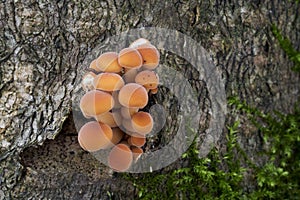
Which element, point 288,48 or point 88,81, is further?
point 288,48

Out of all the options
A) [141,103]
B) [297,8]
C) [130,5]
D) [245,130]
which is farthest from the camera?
[297,8]

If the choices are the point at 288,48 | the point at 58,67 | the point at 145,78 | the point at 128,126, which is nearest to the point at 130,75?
the point at 145,78

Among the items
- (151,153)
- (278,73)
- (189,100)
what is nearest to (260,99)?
(278,73)

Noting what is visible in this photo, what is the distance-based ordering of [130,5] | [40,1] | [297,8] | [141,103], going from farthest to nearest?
[297,8] < [130,5] < [40,1] < [141,103]

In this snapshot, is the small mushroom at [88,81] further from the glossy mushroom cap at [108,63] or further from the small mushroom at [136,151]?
the small mushroom at [136,151]

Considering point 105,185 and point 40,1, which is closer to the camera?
point 40,1

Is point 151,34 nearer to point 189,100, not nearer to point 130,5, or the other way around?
point 130,5

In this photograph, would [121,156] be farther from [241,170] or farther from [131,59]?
[241,170]
